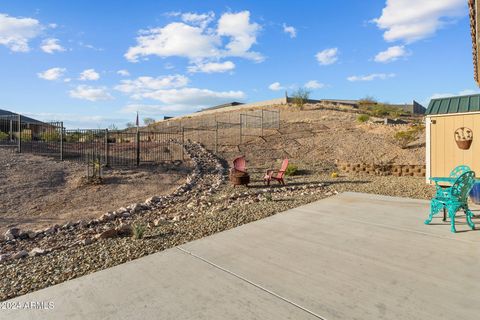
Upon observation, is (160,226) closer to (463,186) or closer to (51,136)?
(463,186)

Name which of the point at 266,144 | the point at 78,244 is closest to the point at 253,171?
the point at 266,144

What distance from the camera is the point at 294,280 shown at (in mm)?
3654

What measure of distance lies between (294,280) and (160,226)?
3.49 m

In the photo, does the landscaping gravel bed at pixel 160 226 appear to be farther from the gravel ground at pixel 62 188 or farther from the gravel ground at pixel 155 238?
the gravel ground at pixel 62 188

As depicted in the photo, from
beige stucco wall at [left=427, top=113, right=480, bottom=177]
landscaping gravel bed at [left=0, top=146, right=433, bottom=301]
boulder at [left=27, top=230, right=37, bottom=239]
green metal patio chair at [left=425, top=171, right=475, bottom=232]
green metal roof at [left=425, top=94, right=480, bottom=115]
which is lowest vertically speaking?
boulder at [left=27, top=230, right=37, bottom=239]

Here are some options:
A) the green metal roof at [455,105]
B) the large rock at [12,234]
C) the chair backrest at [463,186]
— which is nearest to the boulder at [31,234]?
the large rock at [12,234]

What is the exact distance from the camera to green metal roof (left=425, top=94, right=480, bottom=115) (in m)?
9.61

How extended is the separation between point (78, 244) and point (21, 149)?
13.6m

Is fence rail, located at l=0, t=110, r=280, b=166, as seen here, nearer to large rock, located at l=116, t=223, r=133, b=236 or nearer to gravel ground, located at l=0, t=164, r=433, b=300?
gravel ground, located at l=0, t=164, r=433, b=300

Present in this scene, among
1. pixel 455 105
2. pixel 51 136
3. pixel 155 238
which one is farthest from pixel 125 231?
pixel 51 136

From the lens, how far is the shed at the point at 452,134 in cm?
947

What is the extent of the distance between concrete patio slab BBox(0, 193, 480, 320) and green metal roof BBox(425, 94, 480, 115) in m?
5.69

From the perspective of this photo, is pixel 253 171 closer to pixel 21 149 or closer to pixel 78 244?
pixel 78 244

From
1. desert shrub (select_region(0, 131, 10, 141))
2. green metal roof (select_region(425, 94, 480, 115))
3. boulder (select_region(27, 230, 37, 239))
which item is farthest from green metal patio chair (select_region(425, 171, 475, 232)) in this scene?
desert shrub (select_region(0, 131, 10, 141))
